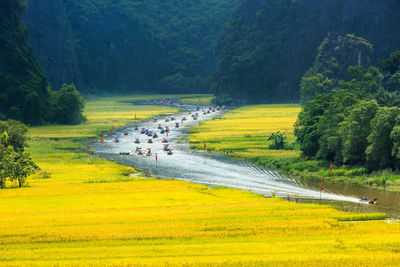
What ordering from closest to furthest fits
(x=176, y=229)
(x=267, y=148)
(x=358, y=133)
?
1. (x=176, y=229)
2. (x=358, y=133)
3. (x=267, y=148)

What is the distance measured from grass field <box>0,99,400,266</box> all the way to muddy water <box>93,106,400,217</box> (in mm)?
4912

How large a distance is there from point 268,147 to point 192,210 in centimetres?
4769

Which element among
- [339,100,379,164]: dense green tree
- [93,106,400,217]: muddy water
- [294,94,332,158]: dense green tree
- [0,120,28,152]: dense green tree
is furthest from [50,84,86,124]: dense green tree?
[339,100,379,164]: dense green tree

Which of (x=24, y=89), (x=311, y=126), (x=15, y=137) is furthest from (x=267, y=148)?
(x=24, y=89)

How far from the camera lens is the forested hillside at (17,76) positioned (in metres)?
135

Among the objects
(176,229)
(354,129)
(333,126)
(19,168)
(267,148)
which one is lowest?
(176,229)

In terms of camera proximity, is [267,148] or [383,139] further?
[267,148]

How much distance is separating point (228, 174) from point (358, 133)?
17168 millimetres

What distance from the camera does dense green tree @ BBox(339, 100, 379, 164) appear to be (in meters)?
69.6

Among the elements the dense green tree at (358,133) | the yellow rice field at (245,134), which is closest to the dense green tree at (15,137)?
the yellow rice field at (245,134)

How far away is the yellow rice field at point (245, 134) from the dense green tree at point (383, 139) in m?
18.4

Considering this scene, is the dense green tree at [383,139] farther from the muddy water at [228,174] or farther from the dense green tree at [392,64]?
the dense green tree at [392,64]

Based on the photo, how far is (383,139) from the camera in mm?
65062

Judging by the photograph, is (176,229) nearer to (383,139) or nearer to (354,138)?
(383,139)
